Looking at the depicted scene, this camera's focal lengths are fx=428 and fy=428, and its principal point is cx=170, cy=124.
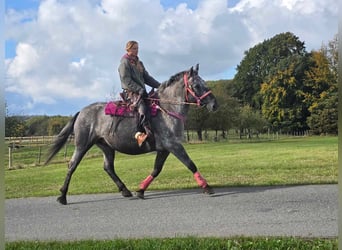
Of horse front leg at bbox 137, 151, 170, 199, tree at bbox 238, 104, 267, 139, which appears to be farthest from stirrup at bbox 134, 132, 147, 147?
tree at bbox 238, 104, 267, 139

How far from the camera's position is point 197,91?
8445mm

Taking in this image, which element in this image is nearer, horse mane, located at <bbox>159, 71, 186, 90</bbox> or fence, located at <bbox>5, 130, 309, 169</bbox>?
horse mane, located at <bbox>159, 71, 186, 90</bbox>

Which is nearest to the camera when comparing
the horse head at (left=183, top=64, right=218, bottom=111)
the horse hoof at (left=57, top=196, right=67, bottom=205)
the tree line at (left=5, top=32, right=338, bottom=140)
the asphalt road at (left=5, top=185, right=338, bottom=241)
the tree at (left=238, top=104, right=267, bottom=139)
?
the asphalt road at (left=5, top=185, right=338, bottom=241)

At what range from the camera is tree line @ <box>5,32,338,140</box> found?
39312 millimetres

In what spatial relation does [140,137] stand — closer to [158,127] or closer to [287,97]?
[158,127]

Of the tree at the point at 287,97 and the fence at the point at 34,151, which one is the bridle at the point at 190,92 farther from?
the tree at the point at 287,97

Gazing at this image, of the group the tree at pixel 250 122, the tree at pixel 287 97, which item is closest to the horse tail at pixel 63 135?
the tree at pixel 250 122

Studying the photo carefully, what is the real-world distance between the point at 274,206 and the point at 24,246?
4101mm

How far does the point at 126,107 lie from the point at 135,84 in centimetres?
52

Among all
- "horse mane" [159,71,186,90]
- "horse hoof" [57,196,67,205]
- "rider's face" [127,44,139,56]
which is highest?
"rider's face" [127,44,139,56]

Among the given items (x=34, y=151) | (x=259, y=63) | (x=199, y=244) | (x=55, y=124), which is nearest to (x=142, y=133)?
(x=199, y=244)

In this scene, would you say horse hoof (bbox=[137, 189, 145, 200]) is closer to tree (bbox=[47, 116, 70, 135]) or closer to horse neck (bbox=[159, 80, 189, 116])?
horse neck (bbox=[159, 80, 189, 116])

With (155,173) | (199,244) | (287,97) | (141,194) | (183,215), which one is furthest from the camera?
(287,97)

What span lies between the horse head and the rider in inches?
34.5
